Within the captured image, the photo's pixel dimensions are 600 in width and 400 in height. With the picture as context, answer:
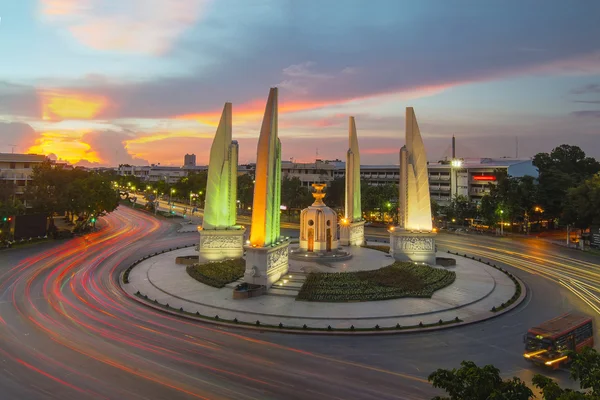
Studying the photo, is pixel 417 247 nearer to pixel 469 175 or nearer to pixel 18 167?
pixel 469 175

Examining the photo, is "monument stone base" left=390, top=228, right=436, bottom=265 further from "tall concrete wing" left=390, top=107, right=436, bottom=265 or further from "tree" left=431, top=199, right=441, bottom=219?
"tree" left=431, top=199, right=441, bottom=219

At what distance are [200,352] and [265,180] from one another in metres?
13.0

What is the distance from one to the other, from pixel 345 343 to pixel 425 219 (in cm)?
2053

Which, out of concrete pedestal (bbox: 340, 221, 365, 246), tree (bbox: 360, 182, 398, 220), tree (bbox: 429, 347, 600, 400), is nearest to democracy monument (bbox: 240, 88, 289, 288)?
concrete pedestal (bbox: 340, 221, 365, 246)

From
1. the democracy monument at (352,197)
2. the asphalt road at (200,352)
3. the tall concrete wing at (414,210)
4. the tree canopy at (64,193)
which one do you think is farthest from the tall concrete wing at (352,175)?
the tree canopy at (64,193)

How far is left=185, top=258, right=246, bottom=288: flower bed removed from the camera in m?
28.8

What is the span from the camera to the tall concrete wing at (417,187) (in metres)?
36.5

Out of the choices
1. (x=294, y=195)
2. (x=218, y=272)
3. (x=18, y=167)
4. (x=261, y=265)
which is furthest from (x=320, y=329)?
(x=18, y=167)

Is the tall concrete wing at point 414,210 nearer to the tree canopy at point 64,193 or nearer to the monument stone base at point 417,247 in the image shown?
the monument stone base at point 417,247

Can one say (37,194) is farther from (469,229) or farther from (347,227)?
(469,229)

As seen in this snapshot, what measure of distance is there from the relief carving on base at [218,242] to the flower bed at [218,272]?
7.64 ft

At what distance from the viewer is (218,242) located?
35.4m

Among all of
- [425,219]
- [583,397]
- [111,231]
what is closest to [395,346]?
[583,397]

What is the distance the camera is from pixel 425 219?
36594 mm
